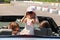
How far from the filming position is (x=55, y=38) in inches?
138

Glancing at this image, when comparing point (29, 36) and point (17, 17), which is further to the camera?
point (17, 17)

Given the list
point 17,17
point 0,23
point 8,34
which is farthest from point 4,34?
point 17,17

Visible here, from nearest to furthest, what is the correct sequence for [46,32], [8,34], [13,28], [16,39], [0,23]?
1. [16,39]
2. [8,34]
3. [46,32]
4. [13,28]
5. [0,23]

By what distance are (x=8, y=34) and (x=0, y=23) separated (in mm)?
1598

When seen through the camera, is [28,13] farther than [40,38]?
Yes

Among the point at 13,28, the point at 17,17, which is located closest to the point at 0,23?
the point at 17,17

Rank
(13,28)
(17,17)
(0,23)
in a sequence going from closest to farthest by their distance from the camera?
(13,28) → (0,23) → (17,17)

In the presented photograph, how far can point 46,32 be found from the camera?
160 inches

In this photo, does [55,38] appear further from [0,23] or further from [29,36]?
[0,23]

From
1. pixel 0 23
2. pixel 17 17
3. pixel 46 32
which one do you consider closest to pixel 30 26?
pixel 46 32

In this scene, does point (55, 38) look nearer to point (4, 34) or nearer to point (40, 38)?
point (40, 38)

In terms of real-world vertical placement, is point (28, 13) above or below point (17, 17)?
above

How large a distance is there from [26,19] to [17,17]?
1.51 metres

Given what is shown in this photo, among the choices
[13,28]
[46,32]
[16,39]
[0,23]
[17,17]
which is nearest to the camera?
[16,39]
